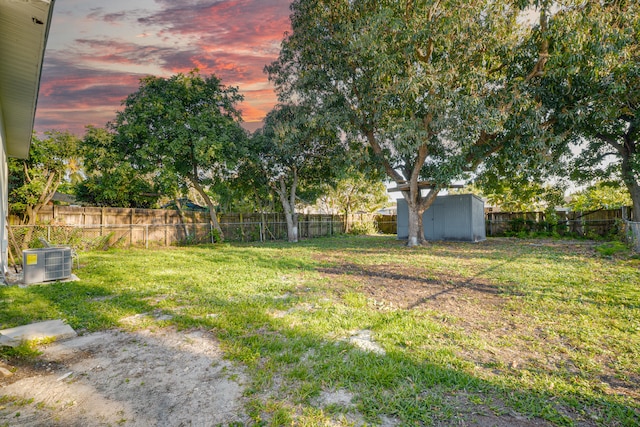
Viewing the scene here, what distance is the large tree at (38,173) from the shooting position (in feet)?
27.5

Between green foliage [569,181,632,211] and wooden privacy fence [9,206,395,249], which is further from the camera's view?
green foliage [569,181,632,211]

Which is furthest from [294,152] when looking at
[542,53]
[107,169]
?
[542,53]

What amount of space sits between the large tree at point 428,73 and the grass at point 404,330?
4815mm

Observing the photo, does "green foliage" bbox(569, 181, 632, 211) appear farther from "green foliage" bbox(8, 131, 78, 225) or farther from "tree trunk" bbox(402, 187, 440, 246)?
"green foliage" bbox(8, 131, 78, 225)

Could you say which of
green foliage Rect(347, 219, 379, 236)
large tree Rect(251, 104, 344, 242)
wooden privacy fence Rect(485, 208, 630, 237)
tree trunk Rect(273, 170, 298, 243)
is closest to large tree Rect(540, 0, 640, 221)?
wooden privacy fence Rect(485, 208, 630, 237)

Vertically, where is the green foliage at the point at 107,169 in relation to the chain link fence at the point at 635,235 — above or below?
above

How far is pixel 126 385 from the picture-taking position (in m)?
2.12

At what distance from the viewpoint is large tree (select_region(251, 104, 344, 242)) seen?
11815mm

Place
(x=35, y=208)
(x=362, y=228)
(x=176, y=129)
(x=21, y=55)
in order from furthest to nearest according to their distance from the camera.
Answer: (x=362, y=228) < (x=176, y=129) < (x=35, y=208) < (x=21, y=55)

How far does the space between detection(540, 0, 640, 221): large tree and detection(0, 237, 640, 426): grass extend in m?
5.32

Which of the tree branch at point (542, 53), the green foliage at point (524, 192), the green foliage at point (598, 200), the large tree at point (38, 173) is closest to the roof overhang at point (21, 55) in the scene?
the large tree at point (38, 173)

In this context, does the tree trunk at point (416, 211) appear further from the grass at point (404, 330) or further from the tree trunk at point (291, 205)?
the grass at point (404, 330)

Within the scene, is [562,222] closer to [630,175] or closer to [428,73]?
[630,175]

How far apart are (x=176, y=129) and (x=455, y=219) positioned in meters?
12.5
